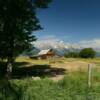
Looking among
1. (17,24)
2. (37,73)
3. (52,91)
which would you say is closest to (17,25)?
(17,24)

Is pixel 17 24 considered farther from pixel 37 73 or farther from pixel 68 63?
pixel 68 63

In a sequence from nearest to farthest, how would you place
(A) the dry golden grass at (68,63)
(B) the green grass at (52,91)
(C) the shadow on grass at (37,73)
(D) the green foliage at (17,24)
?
(B) the green grass at (52,91), (D) the green foliage at (17,24), (C) the shadow on grass at (37,73), (A) the dry golden grass at (68,63)

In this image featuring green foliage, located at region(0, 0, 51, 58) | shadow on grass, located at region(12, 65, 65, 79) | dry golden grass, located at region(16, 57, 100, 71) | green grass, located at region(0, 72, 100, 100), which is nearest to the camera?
green grass, located at region(0, 72, 100, 100)

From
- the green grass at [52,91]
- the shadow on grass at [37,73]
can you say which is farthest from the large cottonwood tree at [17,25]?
the green grass at [52,91]

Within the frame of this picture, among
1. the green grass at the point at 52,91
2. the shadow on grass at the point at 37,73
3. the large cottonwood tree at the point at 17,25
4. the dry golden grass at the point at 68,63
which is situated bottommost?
the green grass at the point at 52,91

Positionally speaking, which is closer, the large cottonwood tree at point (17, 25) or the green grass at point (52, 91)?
the green grass at point (52, 91)

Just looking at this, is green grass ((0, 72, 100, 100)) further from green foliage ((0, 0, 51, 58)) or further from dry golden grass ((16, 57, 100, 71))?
dry golden grass ((16, 57, 100, 71))

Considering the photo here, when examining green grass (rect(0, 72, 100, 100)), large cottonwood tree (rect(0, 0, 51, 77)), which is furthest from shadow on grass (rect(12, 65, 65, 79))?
green grass (rect(0, 72, 100, 100))

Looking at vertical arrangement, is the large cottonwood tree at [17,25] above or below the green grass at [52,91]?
above

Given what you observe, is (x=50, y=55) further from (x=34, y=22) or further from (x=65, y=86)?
(x=65, y=86)

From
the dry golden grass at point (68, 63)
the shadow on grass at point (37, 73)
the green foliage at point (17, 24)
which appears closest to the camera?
the green foliage at point (17, 24)

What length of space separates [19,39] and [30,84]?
363 inches

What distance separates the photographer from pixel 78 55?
107 meters

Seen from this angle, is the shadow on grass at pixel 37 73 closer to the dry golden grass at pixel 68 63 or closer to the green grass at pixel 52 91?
the dry golden grass at pixel 68 63
